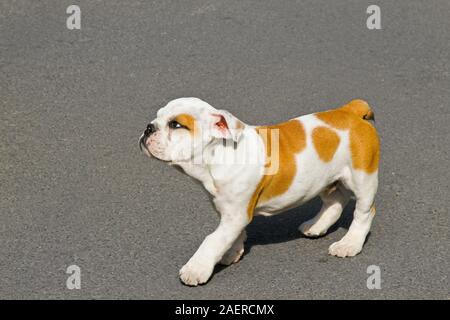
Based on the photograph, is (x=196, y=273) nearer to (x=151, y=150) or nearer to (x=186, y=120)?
(x=151, y=150)

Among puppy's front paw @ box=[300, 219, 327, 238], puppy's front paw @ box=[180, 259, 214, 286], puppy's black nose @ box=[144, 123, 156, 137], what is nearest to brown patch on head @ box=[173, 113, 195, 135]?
puppy's black nose @ box=[144, 123, 156, 137]

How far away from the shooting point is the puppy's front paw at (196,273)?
455 cm

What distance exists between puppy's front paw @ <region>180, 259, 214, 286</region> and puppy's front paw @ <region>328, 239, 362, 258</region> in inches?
28.5

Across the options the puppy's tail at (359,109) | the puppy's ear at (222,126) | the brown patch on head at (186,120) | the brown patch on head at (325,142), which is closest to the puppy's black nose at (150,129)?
the brown patch on head at (186,120)

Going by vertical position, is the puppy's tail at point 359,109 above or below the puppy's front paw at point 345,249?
above

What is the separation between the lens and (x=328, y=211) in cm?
504

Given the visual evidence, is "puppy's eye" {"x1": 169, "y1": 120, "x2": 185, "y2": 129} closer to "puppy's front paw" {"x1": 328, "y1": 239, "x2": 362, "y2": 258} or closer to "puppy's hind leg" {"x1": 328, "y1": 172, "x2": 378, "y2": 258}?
"puppy's hind leg" {"x1": 328, "y1": 172, "x2": 378, "y2": 258}

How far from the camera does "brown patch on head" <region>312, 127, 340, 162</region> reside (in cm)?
469

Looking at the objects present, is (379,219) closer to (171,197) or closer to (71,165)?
(171,197)

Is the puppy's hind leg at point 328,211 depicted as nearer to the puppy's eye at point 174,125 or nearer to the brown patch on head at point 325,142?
the brown patch on head at point 325,142

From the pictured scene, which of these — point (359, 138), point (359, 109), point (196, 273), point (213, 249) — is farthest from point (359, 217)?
point (196, 273)

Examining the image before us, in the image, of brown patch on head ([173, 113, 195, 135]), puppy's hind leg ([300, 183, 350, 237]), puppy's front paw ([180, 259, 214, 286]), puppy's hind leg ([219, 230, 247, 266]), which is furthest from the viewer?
puppy's hind leg ([300, 183, 350, 237])

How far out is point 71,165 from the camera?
583 centimetres

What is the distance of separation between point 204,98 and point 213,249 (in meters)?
2.49
